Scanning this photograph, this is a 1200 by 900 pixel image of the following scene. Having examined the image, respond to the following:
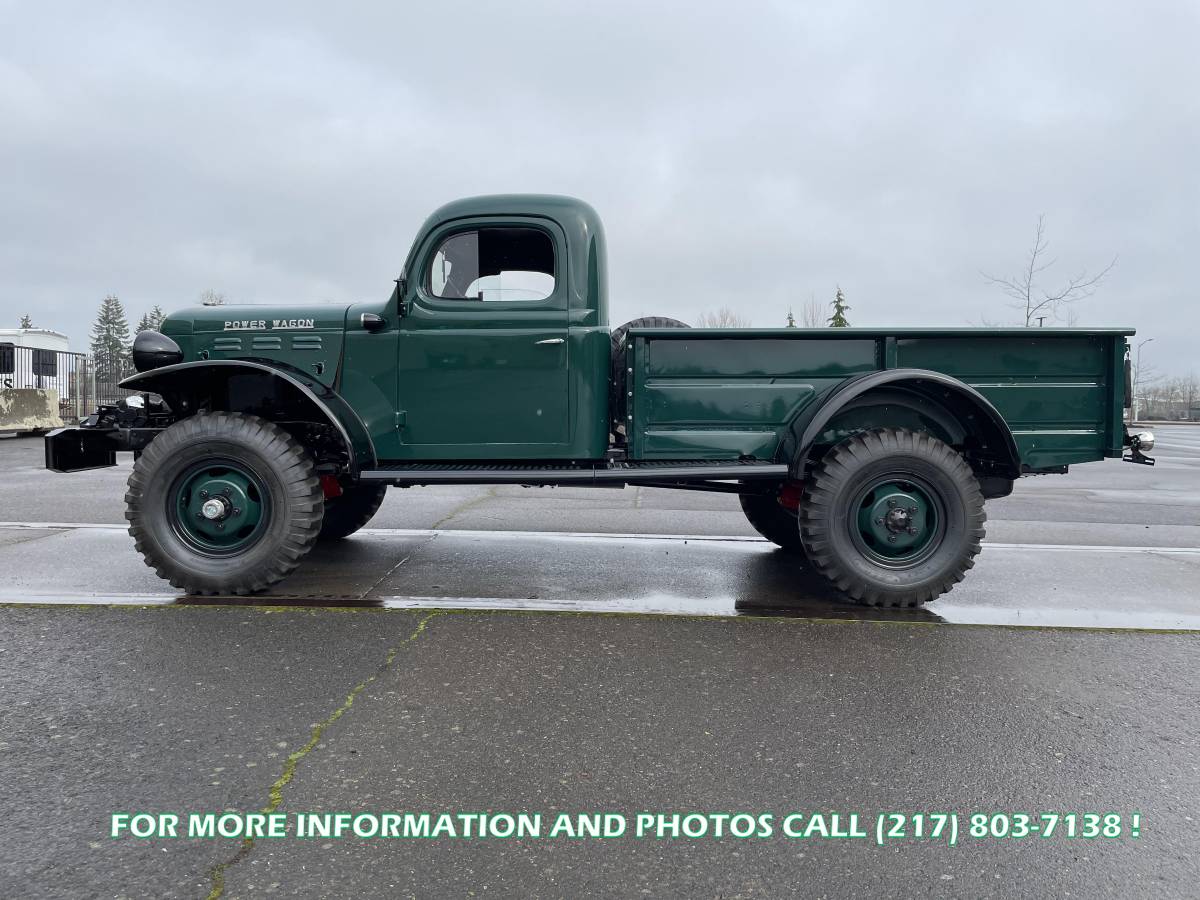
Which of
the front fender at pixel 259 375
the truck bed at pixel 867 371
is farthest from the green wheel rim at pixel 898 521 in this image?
the front fender at pixel 259 375

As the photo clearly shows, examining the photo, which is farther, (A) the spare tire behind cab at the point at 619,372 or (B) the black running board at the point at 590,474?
(A) the spare tire behind cab at the point at 619,372

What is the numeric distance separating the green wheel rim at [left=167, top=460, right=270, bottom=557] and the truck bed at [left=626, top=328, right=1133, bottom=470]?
2216 mm

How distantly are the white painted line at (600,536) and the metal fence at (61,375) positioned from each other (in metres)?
16.6

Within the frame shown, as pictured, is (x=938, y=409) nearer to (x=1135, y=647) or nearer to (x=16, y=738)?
(x=1135, y=647)

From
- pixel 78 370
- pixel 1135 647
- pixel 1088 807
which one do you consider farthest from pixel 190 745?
pixel 78 370

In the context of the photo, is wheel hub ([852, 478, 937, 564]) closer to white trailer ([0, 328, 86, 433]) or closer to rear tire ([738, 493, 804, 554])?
rear tire ([738, 493, 804, 554])

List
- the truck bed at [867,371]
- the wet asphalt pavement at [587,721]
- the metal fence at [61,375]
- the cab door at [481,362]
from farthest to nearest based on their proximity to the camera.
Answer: the metal fence at [61,375] < the cab door at [481,362] < the truck bed at [867,371] < the wet asphalt pavement at [587,721]

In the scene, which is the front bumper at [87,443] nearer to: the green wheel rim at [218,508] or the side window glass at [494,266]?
the green wheel rim at [218,508]

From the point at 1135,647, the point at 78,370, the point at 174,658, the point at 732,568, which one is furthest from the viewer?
the point at 78,370

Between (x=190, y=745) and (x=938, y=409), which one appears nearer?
(x=190, y=745)

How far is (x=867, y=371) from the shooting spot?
4340mm

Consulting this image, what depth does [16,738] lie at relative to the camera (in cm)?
248

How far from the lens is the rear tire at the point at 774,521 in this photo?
18.7ft

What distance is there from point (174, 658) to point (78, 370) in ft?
81.1
